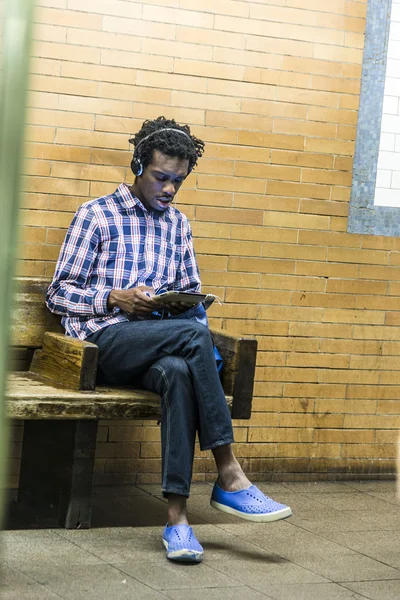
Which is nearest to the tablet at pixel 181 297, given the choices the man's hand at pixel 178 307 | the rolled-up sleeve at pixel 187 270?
the man's hand at pixel 178 307

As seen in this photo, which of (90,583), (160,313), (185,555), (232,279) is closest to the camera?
(90,583)

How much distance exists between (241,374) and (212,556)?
0.77m

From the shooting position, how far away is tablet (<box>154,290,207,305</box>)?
3.89 metres

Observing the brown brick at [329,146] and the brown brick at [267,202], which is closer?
the brown brick at [267,202]

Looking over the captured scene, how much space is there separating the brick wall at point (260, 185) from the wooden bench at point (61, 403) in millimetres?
399

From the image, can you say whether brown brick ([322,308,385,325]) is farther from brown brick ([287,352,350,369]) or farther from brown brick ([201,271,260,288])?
brown brick ([201,271,260,288])

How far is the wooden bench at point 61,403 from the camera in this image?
3.87 meters

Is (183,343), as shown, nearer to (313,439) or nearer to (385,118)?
(313,439)

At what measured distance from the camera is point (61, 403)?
382 cm

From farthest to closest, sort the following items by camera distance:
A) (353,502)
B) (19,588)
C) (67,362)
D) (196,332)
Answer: (353,502) → (67,362) → (196,332) → (19,588)

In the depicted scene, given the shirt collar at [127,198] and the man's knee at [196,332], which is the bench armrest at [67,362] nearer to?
the man's knee at [196,332]

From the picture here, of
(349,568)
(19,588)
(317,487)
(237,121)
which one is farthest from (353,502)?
(19,588)

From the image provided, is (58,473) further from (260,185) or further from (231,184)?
(260,185)

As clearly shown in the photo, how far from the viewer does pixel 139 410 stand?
397cm
